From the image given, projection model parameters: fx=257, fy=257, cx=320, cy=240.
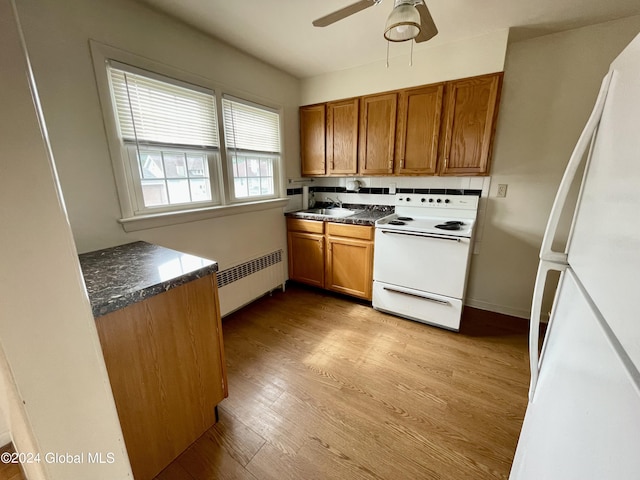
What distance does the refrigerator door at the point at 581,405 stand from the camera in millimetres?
370

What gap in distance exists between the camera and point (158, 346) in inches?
43.4

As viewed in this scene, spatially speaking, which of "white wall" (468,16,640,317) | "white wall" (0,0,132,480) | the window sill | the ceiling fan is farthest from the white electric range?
"white wall" (0,0,132,480)

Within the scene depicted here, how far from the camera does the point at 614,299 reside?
45 centimetres

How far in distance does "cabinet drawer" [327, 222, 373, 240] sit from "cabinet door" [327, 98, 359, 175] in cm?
62

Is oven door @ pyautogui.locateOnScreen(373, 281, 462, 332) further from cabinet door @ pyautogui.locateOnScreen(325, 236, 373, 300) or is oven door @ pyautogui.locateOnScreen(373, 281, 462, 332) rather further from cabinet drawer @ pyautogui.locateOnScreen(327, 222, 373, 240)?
cabinet drawer @ pyautogui.locateOnScreen(327, 222, 373, 240)

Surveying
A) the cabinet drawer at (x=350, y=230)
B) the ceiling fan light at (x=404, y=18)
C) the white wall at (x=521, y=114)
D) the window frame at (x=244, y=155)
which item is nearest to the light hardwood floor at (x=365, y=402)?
the white wall at (x=521, y=114)

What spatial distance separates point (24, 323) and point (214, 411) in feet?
4.05

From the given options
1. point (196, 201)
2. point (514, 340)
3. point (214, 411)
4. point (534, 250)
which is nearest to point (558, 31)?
point (534, 250)

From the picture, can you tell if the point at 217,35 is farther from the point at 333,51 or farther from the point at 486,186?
the point at 486,186

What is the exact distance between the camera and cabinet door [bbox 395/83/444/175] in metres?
2.26

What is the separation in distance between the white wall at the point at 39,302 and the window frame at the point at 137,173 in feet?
4.44

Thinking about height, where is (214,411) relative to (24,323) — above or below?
below

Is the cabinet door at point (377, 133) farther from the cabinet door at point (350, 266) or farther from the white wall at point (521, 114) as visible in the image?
the cabinet door at point (350, 266)

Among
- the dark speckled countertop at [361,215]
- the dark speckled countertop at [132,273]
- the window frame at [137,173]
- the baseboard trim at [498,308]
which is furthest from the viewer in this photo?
the dark speckled countertop at [361,215]
